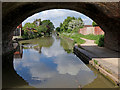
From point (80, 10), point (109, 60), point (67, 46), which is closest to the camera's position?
point (109, 60)

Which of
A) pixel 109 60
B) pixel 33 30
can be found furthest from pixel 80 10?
pixel 33 30

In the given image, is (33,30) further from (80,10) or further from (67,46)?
(80,10)

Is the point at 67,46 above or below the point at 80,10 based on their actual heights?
below

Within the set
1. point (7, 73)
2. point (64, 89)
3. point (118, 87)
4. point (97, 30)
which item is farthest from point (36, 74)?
point (97, 30)

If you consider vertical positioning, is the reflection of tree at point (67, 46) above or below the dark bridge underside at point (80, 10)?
below

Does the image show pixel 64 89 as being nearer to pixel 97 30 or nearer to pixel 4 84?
pixel 4 84

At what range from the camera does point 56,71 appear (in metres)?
6.57

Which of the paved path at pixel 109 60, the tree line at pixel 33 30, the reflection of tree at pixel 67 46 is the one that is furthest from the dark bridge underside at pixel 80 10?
the tree line at pixel 33 30

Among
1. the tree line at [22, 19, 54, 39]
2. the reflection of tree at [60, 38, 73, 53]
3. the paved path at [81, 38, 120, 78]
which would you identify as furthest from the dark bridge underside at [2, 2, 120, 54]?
the tree line at [22, 19, 54, 39]

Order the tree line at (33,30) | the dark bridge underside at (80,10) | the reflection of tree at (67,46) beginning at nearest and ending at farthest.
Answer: the dark bridge underside at (80,10) → the reflection of tree at (67,46) → the tree line at (33,30)

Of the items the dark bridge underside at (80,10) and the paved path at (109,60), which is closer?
the paved path at (109,60)

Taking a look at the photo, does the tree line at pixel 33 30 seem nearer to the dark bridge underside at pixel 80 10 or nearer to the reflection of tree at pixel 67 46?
the reflection of tree at pixel 67 46

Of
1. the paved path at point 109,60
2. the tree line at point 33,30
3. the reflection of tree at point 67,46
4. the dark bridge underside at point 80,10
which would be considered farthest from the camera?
the tree line at point 33,30

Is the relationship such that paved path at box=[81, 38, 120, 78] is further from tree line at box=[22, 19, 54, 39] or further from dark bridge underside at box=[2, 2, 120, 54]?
tree line at box=[22, 19, 54, 39]
